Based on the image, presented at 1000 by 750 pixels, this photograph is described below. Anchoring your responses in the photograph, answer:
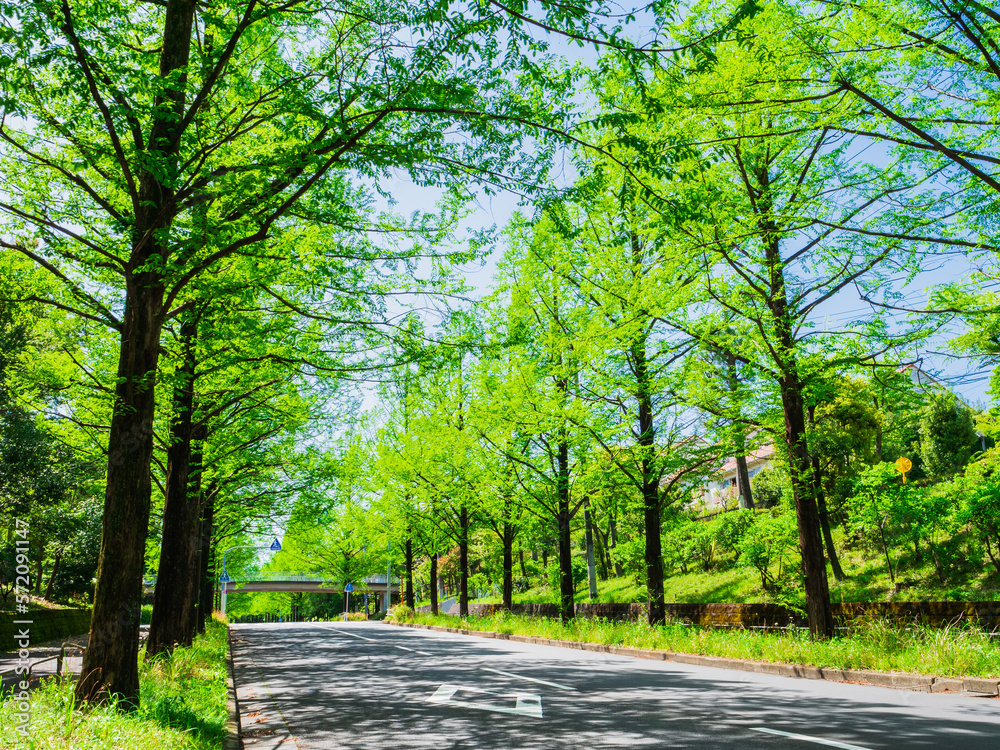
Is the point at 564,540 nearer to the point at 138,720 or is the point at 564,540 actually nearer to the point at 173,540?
the point at 173,540

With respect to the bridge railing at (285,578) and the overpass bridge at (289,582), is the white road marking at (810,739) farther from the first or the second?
the bridge railing at (285,578)

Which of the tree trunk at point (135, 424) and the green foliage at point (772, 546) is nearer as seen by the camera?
the tree trunk at point (135, 424)

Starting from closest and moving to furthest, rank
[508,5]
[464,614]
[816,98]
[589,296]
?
[508,5]
[816,98]
[589,296]
[464,614]

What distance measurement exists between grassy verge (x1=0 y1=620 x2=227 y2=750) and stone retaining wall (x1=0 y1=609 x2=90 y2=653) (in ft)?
43.7

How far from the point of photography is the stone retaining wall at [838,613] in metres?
11.9

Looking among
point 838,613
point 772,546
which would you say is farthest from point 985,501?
point 772,546

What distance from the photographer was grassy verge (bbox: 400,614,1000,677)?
8.48m

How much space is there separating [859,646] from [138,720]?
9.64 meters

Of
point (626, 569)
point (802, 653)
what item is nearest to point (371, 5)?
point (802, 653)

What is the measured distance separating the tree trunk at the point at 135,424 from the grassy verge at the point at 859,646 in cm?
947

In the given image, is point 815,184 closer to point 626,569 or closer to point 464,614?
point 464,614

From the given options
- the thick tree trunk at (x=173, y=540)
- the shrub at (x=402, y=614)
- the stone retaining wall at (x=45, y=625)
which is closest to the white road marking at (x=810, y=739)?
the thick tree trunk at (x=173, y=540)

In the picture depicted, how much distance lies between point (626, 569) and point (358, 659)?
26.8m

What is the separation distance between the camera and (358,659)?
15.3m
